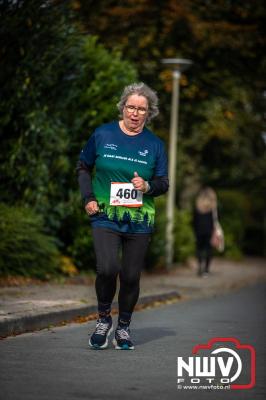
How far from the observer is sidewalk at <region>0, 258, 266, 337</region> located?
9.91 metres

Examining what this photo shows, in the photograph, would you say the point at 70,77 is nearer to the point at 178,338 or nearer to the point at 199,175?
the point at 178,338

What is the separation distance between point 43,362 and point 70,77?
27.1 ft

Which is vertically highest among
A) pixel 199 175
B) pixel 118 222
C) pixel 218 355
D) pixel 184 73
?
pixel 118 222

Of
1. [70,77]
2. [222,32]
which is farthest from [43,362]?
[222,32]

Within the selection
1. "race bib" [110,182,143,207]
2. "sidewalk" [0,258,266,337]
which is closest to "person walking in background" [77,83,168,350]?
"race bib" [110,182,143,207]

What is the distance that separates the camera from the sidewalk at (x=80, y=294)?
9906 mm

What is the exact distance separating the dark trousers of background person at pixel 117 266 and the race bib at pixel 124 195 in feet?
0.80

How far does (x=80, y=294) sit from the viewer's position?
1288cm

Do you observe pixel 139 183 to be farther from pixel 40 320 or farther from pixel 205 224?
pixel 205 224

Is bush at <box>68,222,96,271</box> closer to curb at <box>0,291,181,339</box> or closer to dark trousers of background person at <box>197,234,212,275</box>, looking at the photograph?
dark trousers of background person at <box>197,234,212,275</box>

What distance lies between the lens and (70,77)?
1540 cm

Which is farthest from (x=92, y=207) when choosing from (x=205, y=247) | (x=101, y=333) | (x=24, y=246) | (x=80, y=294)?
(x=205, y=247)

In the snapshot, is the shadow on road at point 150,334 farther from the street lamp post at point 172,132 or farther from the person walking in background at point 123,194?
the street lamp post at point 172,132

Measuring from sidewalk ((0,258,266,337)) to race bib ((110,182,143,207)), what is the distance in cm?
180
